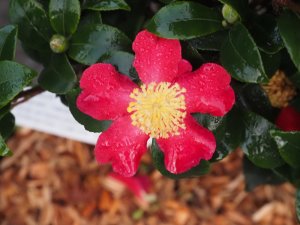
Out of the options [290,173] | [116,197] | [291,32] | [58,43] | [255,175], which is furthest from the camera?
[116,197]

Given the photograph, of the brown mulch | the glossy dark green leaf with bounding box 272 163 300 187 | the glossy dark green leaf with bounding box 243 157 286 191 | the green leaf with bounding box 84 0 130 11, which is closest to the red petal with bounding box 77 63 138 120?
the green leaf with bounding box 84 0 130 11

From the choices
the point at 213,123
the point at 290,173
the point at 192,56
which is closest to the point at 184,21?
the point at 192,56

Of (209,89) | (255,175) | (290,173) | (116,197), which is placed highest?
(209,89)

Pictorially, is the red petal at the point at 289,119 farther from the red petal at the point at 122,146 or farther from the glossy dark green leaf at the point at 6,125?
the glossy dark green leaf at the point at 6,125

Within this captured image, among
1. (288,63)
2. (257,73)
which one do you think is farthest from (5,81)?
(288,63)

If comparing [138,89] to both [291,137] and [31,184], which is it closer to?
[291,137]

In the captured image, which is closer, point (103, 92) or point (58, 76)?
point (103, 92)

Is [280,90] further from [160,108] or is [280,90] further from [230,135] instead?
[160,108]
